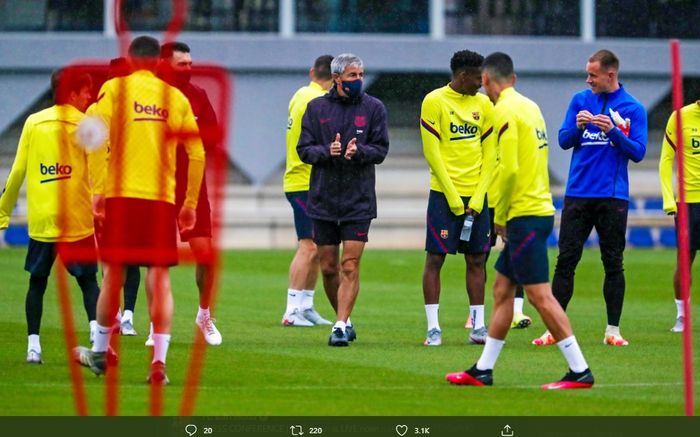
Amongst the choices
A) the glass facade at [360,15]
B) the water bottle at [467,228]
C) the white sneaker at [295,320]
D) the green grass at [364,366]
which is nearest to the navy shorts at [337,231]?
the water bottle at [467,228]

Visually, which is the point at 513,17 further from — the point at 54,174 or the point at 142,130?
the point at 142,130

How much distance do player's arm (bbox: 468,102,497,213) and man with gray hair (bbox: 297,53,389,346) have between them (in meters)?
A: 0.84

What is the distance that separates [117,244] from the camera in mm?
8305

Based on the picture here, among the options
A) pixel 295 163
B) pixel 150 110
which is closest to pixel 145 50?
pixel 150 110

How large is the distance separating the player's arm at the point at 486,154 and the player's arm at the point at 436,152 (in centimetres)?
21

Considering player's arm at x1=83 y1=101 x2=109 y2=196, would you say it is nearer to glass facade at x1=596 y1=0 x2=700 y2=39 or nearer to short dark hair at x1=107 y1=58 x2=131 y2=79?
short dark hair at x1=107 y1=58 x2=131 y2=79

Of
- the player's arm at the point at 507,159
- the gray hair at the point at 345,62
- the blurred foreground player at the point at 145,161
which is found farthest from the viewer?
the gray hair at the point at 345,62

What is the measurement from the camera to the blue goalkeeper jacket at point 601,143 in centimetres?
1262

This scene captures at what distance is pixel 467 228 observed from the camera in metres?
12.5

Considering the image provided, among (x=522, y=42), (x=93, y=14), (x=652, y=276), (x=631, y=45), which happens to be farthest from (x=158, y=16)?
(x=652, y=276)

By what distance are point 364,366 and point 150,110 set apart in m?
3.18

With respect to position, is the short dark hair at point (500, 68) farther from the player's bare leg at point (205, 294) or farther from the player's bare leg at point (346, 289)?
the player's bare leg at point (205, 294)

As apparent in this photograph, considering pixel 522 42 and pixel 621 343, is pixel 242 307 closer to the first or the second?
pixel 621 343
